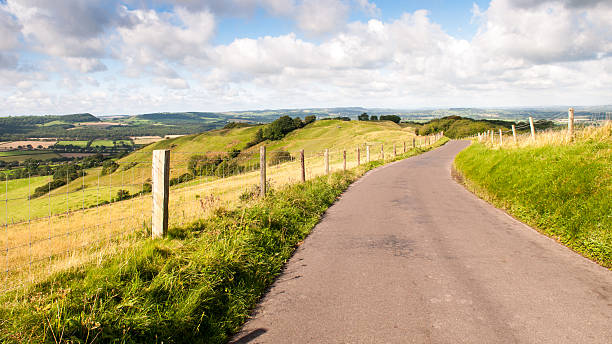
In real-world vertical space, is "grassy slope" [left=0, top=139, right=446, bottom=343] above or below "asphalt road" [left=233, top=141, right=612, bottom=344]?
above

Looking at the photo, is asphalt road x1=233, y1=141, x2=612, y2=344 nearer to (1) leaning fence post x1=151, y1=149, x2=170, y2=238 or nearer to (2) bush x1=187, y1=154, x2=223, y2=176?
(1) leaning fence post x1=151, y1=149, x2=170, y2=238

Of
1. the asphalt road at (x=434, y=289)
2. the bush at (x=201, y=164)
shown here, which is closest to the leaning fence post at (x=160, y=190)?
Result: the bush at (x=201, y=164)

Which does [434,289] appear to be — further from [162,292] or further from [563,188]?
[563,188]

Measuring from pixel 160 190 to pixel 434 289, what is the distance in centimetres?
482

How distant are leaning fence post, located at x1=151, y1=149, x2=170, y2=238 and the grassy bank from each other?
7.56 meters

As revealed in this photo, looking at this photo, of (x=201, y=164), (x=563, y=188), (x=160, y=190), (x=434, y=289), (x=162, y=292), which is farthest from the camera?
(x=201, y=164)

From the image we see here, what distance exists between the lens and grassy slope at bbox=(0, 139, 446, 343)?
10.9 feet

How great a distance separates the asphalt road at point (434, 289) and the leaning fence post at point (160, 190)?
97.7 inches

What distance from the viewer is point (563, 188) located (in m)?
→ 8.55

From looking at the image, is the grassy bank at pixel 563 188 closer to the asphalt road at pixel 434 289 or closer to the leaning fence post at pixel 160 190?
the asphalt road at pixel 434 289

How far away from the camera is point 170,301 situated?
13.3 feet

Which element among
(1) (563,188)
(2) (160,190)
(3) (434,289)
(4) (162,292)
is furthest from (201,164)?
(1) (563,188)

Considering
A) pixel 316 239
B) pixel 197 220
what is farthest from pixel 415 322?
pixel 197 220

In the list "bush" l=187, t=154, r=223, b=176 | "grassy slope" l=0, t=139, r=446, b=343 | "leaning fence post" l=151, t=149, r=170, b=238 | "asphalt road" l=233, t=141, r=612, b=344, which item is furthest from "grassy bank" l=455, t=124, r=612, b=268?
"bush" l=187, t=154, r=223, b=176
